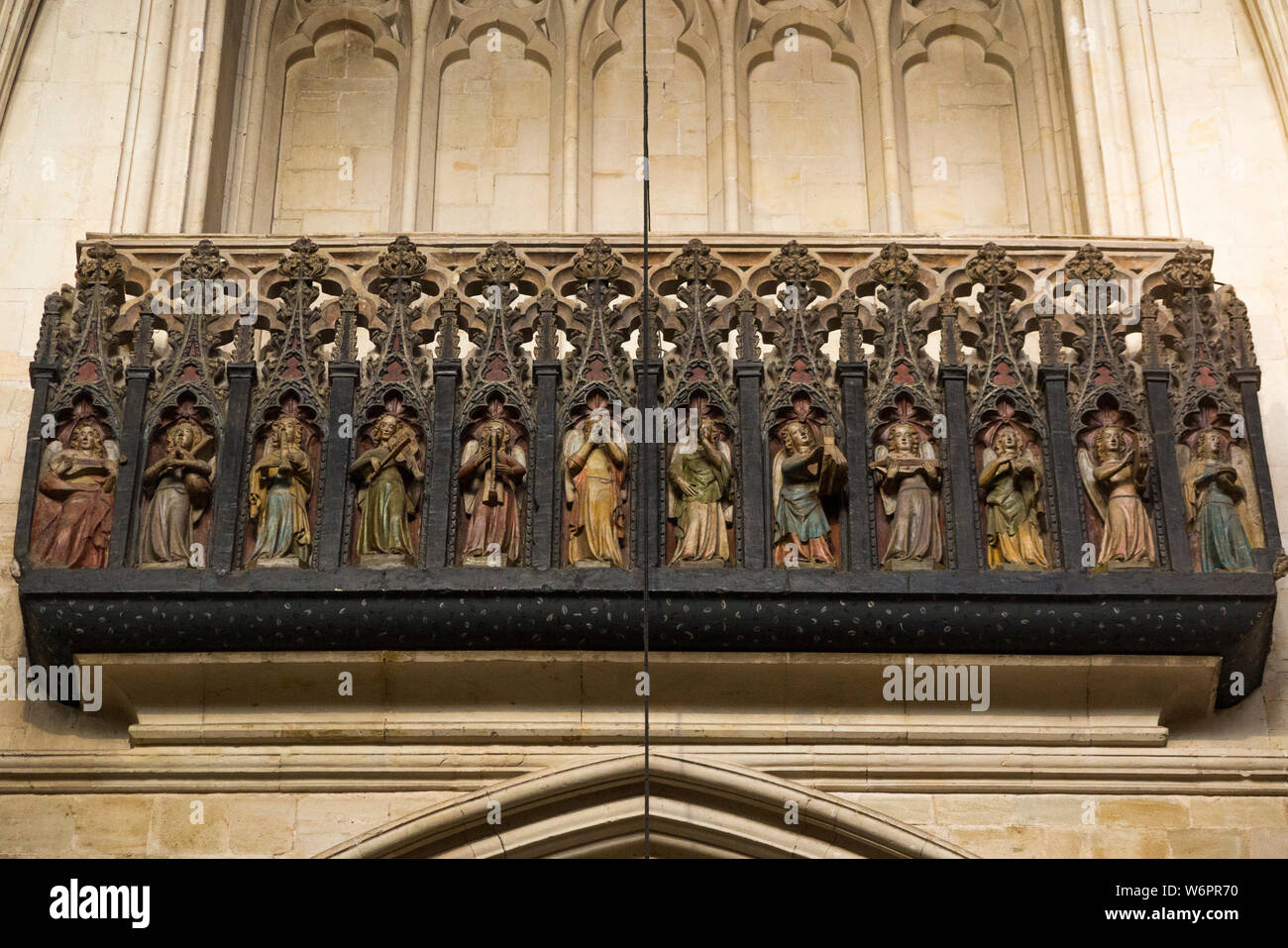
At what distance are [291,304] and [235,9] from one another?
2.99 meters

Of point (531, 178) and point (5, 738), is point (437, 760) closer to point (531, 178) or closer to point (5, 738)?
point (5, 738)

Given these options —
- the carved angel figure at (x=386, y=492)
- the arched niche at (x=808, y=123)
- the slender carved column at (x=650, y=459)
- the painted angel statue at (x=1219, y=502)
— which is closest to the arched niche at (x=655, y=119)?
the arched niche at (x=808, y=123)

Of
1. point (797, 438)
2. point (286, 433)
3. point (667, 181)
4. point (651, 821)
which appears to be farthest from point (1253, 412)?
point (286, 433)

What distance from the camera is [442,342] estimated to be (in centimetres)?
930

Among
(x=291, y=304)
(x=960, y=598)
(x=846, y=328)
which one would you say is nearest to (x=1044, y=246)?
(x=846, y=328)

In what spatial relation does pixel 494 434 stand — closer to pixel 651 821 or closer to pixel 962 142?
pixel 651 821

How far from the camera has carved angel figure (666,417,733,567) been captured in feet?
28.9

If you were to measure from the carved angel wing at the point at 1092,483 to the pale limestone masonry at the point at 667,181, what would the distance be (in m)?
0.84

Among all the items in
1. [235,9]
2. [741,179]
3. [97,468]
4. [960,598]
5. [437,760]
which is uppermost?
[235,9]

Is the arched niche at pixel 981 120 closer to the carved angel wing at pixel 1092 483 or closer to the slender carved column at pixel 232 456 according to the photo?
the carved angel wing at pixel 1092 483

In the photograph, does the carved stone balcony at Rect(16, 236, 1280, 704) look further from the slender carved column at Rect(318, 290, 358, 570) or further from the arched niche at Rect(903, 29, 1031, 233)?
the arched niche at Rect(903, 29, 1031, 233)

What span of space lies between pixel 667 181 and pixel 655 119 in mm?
461

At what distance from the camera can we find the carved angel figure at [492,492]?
29.0 feet

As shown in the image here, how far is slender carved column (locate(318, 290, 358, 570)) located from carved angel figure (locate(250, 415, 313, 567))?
84mm
